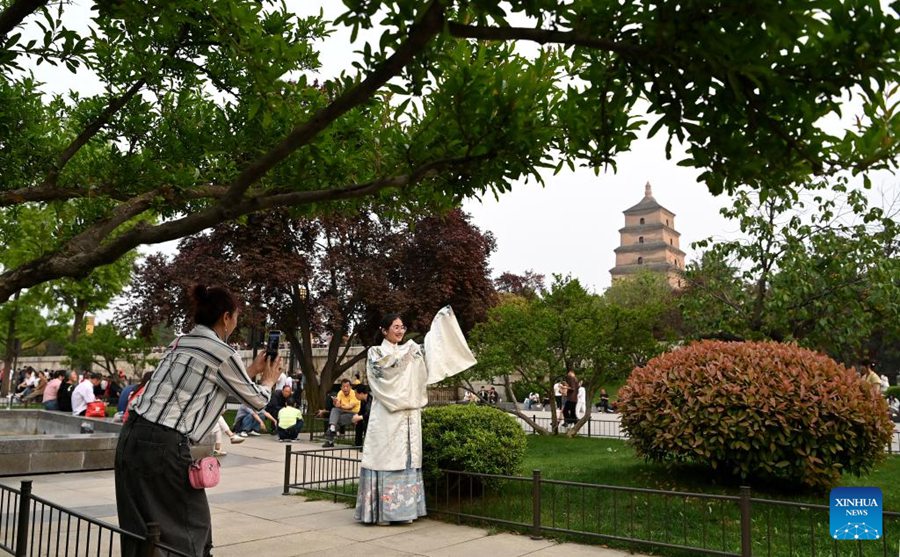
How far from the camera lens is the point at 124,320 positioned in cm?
2416

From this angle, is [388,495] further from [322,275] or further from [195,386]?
[322,275]

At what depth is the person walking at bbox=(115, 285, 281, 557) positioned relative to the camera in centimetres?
383

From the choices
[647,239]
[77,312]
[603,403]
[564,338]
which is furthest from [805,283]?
[647,239]

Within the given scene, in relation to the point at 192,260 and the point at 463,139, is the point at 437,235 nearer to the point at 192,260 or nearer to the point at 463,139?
the point at 192,260

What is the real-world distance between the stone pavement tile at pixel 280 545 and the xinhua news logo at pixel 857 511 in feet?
14.1

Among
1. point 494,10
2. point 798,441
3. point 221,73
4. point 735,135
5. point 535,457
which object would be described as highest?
point 221,73

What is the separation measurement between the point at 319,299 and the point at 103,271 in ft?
46.6

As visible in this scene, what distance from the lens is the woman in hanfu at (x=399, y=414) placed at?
765cm

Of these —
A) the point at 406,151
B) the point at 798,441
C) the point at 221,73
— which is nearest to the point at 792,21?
the point at 406,151

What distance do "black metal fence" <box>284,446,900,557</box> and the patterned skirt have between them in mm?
412

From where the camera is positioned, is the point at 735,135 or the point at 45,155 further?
the point at 45,155

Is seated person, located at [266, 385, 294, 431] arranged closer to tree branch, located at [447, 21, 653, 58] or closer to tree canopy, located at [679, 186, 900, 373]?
tree canopy, located at [679, 186, 900, 373]

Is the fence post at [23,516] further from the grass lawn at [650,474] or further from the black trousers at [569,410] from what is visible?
the black trousers at [569,410]

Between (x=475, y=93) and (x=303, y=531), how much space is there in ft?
17.4
